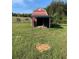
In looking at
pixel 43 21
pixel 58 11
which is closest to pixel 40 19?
pixel 43 21

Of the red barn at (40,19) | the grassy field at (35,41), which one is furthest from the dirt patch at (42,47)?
the red barn at (40,19)

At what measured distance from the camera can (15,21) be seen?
5.88 ft

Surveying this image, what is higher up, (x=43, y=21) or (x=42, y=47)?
(x=43, y=21)

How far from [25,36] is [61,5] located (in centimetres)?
39

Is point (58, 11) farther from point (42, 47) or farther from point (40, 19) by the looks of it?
point (42, 47)

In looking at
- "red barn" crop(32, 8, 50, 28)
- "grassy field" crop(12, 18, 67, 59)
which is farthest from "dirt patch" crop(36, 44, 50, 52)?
"red barn" crop(32, 8, 50, 28)

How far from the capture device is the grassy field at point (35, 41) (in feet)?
5.88

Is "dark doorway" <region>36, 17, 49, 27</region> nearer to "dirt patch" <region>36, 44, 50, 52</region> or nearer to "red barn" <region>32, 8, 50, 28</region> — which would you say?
"red barn" <region>32, 8, 50, 28</region>

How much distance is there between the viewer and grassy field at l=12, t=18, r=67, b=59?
179cm

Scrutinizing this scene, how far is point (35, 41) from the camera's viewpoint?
1806mm

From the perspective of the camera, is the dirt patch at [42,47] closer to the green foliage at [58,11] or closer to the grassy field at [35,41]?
the grassy field at [35,41]
